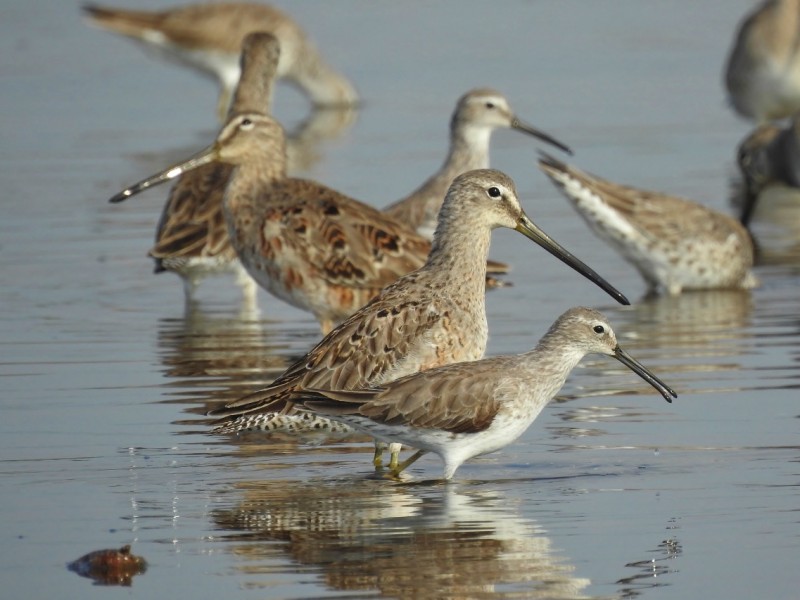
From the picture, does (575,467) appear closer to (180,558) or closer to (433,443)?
(433,443)

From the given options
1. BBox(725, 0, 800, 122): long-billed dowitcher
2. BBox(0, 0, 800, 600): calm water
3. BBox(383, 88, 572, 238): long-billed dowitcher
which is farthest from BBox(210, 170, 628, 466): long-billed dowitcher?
BBox(725, 0, 800, 122): long-billed dowitcher

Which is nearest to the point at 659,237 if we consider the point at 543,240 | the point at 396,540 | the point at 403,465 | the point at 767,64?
the point at 543,240

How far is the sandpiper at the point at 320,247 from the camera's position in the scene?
9.73m

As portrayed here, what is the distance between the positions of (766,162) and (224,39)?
6590 millimetres

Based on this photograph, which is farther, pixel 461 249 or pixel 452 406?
pixel 461 249

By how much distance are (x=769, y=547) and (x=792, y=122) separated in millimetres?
10255

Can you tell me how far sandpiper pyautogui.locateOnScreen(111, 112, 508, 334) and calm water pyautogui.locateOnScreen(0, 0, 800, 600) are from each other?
0.39 meters

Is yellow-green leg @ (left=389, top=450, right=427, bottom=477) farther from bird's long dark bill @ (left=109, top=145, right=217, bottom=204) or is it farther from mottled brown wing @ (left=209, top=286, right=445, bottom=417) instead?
bird's long dark bill @ (left=109, top=145, right=217, bottom=204)

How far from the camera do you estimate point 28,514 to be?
6.98 meters

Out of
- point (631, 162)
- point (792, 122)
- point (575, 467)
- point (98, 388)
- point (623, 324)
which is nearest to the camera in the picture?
point (575, 467)

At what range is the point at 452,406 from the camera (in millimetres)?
7156

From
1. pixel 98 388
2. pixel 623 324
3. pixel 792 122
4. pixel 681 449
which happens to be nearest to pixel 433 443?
pixel 681 449

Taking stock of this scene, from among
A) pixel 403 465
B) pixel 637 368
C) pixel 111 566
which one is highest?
pixel 637 368

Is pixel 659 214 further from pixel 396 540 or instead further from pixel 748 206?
pixel 396 540
